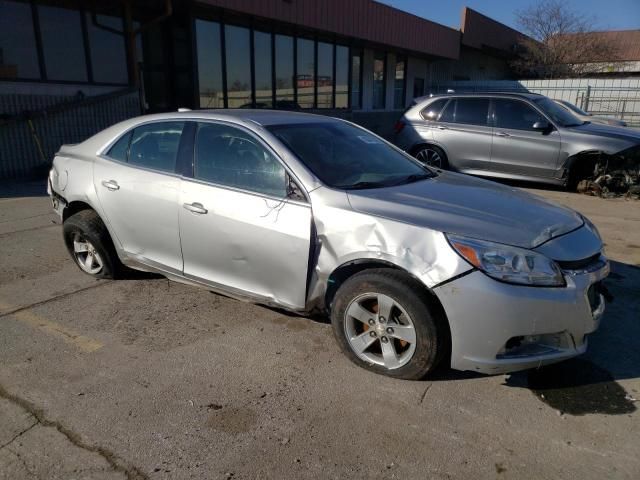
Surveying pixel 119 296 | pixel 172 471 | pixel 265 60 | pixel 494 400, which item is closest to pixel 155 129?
pixel 119 296

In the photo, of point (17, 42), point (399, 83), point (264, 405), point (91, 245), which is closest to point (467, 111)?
point (91, 245)

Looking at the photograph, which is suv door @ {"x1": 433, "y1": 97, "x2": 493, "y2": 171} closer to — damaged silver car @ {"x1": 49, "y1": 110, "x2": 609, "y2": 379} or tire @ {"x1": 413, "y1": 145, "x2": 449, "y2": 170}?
tire @ {"x1": 413, "y1": 145, "x2": 449, "y2": 170}

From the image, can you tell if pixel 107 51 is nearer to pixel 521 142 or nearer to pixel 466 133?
pixel 466 133

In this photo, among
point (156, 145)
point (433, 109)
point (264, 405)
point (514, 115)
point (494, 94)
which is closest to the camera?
point (264, 405)

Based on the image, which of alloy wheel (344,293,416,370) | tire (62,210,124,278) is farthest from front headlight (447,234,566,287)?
tire (62,210,124,278)

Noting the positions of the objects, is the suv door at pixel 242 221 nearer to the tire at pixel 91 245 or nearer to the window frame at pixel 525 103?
the tire at pixel 91 245

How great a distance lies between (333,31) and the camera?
1535 centimetres

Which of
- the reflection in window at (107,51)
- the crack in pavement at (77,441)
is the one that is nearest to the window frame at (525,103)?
the crack in pavement at (77,441)

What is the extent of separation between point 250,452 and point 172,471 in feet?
1.18

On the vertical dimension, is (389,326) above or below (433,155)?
below

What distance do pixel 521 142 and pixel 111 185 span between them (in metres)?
6.97

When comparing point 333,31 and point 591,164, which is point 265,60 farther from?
point 591,164

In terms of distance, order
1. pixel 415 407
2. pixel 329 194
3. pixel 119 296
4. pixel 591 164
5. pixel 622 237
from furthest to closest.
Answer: pixel 591 164, pixel 622 237, pixel 119 296, pixel 329 194, pixel 415 407

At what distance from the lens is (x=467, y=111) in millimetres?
9062
